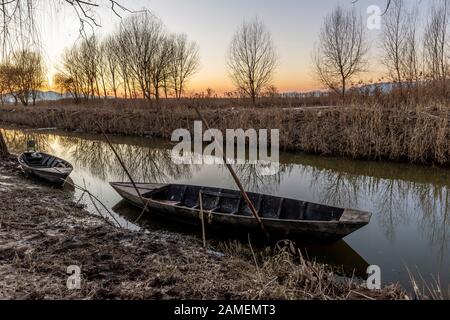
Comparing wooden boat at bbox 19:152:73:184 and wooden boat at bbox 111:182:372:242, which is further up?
wooden boat at bbox 19:152:73:184

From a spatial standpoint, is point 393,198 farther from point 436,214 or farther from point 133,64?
point 133,64

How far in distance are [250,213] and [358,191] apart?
164 inches

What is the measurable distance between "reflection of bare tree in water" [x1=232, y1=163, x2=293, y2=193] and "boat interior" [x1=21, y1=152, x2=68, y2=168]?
6.02 meters

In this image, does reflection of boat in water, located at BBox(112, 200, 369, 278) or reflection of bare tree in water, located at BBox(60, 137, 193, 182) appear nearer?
reflection of boat in water, located at BBox(112, 200, 369, 278)

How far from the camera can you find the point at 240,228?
6.25m

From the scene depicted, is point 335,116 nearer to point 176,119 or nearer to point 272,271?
point 176,119

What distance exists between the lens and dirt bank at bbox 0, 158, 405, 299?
345cm

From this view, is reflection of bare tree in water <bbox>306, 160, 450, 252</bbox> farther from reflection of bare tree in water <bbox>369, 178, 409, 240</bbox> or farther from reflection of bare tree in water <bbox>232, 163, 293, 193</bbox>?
reflection of bare tree in water <bbox>232, 163, 293, 193</bbox>

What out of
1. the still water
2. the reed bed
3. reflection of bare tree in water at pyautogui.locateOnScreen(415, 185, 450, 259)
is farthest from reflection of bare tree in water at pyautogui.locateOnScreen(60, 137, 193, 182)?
→ reflection of bare tree in water at pyautogui.locateOnScreen(415, 185, 450, 259)

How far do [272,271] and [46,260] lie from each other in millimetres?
2780

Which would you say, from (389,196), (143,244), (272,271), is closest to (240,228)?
(143,244)

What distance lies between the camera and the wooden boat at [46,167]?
977 centimetres

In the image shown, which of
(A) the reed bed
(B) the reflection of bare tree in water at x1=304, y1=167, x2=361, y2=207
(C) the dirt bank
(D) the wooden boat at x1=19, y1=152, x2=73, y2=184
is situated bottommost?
(B) the reflection of bare tree in water at x1=304, y1=167, x2=361, y2=207

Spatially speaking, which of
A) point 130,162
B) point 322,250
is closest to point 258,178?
point 322,250
